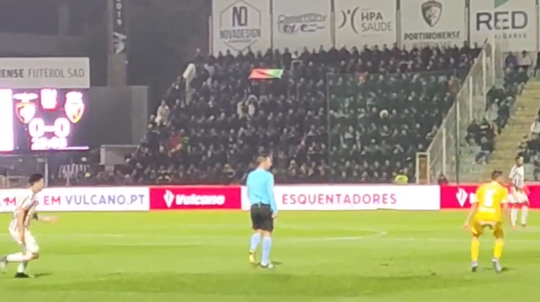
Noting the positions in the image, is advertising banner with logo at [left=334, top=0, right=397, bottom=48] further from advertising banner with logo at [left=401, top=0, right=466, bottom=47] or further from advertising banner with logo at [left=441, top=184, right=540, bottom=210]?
advertising banner with logo at [left=441, top=184, right=540, bottom=210]

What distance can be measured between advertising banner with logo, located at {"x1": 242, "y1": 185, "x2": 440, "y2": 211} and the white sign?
10.6m

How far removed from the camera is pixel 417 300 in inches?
640

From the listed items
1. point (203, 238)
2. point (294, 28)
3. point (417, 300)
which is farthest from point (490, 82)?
point (417, 300)

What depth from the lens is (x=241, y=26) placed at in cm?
5562

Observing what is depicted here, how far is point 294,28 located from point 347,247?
29.6 meters

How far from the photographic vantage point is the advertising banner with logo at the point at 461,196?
41.1 m

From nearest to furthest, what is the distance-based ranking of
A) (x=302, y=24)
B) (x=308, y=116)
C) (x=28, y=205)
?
(x=28, y=205) < (x=308, y=116) < (x=302, y=24)

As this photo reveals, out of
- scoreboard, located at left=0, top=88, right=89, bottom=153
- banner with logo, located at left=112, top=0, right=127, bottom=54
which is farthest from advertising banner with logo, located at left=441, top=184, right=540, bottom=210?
banner with logo, located at left=112, top=0, right=127, bottom=54

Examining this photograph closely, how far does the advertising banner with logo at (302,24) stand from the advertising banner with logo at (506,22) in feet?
21.0

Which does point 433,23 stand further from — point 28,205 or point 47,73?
point 28,205

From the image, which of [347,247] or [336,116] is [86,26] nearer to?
[336,116]

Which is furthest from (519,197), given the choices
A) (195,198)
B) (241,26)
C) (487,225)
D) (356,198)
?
(241,26)

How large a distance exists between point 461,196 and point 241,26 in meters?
17.7

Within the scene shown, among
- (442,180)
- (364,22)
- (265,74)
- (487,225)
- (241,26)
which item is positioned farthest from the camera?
(241,26)
